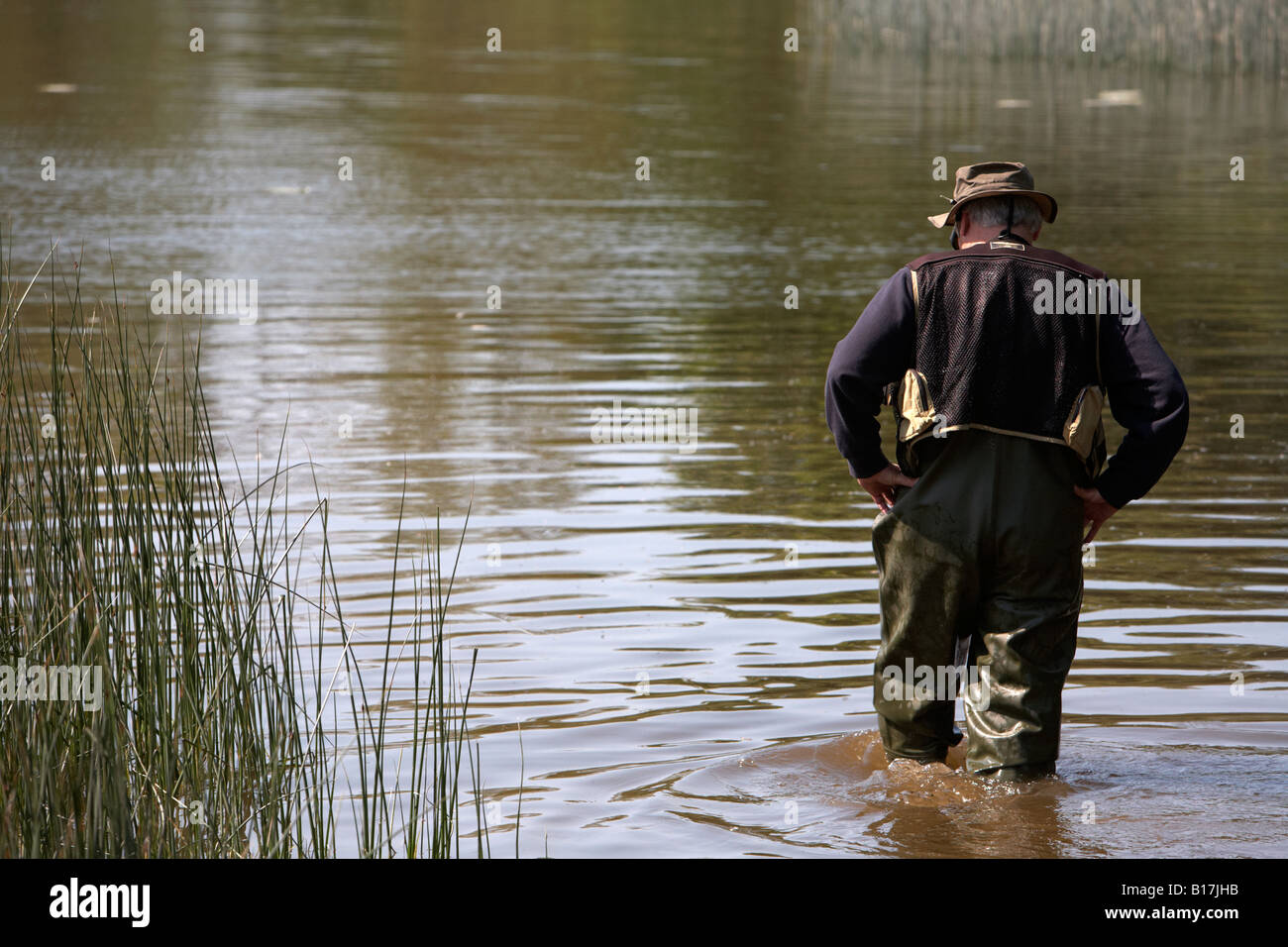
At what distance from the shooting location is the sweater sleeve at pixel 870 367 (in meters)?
5.02

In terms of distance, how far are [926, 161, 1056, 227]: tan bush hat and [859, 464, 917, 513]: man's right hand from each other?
28.8 inches

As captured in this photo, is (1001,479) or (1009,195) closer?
(1001,479)

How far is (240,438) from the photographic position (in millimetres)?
9562

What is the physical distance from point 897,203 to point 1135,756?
13.5 m

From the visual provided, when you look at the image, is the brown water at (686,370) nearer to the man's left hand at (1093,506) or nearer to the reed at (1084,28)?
the reed at (1084,28)

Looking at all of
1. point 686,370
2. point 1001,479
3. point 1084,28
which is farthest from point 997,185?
point 1084,28

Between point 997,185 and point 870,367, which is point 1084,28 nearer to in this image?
point 997,185

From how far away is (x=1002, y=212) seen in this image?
5.10m

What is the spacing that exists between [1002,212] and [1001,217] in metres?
0.01

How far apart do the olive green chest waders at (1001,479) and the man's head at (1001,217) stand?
75 millimetres

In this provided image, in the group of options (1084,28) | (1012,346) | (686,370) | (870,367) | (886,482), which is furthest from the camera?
(1084,28)

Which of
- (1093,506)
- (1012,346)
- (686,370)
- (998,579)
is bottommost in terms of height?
(998,579)

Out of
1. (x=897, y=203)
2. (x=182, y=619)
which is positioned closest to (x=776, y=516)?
(x=182, y=619)

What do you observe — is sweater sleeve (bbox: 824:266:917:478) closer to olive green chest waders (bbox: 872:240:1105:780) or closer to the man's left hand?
olive green chest waders (bbox: 872:240:1105:780)
